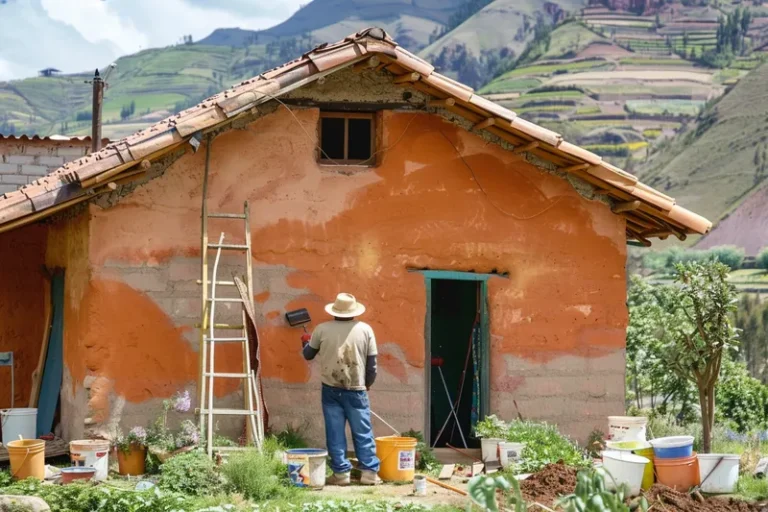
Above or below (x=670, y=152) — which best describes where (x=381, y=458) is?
below

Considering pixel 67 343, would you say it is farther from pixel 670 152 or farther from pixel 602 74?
pixel 602 74

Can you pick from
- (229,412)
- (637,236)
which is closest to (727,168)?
(637,236)

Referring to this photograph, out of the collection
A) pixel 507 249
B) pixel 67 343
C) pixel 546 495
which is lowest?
pixel 546 495

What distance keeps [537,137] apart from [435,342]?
421 centimetres

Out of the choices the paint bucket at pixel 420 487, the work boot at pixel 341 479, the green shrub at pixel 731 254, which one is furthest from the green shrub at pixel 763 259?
the paint bucket at pixel 420 487

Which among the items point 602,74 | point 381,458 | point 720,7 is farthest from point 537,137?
point 720,7

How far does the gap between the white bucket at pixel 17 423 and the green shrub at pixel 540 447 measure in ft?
17.3

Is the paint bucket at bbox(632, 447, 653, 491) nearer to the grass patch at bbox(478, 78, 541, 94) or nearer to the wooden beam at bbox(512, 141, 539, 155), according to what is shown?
the wooden beam at bbox(512, 141, 539, 155)

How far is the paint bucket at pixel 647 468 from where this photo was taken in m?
10.5

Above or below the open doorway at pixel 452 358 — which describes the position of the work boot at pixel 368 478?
below

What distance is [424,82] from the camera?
1256 cm

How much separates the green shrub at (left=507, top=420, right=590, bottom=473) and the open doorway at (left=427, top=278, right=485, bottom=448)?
270cm

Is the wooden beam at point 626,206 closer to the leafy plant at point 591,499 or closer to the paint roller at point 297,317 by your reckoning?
the paint roller at point 297,317

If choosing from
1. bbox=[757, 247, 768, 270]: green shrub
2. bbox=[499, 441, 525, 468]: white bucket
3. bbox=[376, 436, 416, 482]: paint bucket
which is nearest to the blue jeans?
bbox=[376, 436, 416, 482]: paint bucket
